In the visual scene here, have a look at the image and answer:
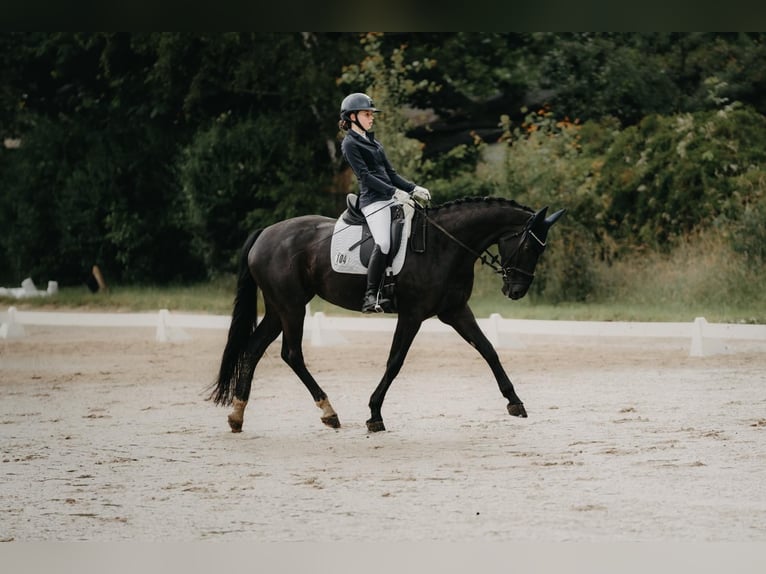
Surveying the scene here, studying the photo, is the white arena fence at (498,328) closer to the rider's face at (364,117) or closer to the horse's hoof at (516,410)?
the horse's hoof at (516,410)

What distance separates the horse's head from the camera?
7023 millimetres

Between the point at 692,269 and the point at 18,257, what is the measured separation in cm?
1030

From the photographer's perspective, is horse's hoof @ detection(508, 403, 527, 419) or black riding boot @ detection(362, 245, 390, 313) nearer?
black riding boot @ detection(362, 245, 390, 313)

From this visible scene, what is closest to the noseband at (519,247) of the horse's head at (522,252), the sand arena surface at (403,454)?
the horse's head at (522,252)

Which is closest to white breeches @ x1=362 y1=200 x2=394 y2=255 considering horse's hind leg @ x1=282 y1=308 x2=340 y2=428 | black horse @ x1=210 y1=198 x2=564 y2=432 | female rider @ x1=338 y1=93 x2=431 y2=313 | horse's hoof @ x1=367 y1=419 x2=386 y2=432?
female rider @ x1=338 y1=93 x2=431 y2=313

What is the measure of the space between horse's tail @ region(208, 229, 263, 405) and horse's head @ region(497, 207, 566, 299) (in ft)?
4.73

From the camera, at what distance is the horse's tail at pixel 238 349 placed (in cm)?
731

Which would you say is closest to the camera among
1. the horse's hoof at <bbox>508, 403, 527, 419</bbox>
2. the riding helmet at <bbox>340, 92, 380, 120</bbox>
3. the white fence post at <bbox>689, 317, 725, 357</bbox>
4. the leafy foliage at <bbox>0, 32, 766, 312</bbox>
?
the riding helmet at <bbox>340, 92, 380, 120</bbox>

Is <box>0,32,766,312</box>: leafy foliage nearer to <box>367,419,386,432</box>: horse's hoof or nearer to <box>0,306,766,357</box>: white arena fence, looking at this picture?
<box>0,306,766,357</box>: white arena fence

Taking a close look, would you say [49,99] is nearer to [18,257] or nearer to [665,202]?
[18,257]

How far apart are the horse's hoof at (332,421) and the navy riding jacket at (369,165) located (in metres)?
1.19

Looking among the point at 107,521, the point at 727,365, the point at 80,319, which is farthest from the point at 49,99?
the point at 107,521

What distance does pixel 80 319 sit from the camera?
45.9ft

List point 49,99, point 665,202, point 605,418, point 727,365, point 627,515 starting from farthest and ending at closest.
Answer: point 49,99, point 665,202, point 727,365, point 605,418, point 627,515
